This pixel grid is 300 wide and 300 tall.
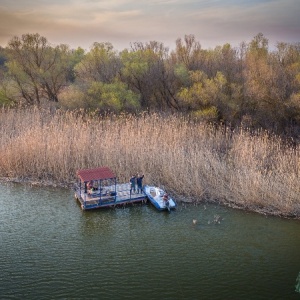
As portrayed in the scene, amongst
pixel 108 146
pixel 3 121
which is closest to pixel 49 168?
pixel 108 146

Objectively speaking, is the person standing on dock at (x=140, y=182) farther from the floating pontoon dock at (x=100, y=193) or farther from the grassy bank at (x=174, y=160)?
the grassy bank at (x=174, y=160)

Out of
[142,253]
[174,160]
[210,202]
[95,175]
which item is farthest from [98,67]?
[142,253]

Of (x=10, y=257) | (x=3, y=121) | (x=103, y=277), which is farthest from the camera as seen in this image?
(x=3, y=121)

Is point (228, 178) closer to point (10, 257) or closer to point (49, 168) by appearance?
point (49, 168)

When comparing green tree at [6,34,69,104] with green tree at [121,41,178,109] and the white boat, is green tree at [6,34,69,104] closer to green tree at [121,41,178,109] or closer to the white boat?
green tree at [121,41,178,109]

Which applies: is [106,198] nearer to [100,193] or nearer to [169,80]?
[100,193]

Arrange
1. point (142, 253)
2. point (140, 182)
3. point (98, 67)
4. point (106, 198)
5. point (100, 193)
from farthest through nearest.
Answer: point (98, 67)
point (140, 182)
point (106, 198)
point (100, 193)
point (142, 253)
